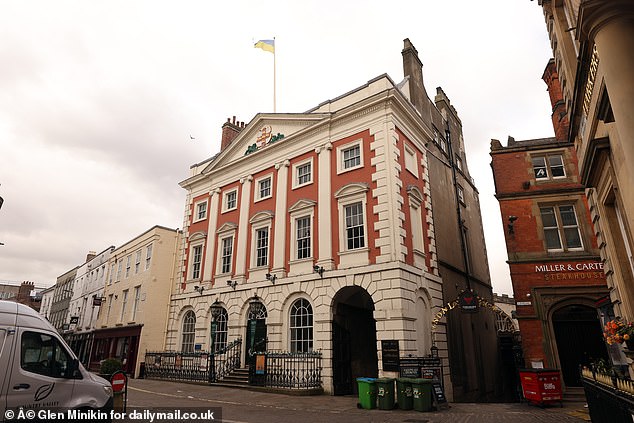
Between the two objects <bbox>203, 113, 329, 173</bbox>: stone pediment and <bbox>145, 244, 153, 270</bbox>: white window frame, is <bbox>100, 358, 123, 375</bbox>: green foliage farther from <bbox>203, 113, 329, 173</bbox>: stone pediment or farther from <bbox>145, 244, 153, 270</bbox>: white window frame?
<bbox>145, 244, 153, 270</bbox>: white window frame

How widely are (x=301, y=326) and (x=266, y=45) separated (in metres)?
17.7

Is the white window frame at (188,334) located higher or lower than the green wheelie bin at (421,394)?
higher

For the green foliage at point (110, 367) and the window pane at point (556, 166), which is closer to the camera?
the green foliage at point (110, 367)

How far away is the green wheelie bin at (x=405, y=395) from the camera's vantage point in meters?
12.0

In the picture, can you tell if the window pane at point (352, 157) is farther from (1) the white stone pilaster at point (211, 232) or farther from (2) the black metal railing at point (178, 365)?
(2) the black metal railing at point (178, 365)

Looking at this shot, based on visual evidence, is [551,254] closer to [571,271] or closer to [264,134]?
[571,271]

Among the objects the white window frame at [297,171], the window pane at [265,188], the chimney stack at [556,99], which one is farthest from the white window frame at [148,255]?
the chimney stack at [556,99]

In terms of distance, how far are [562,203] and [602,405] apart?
13.1m

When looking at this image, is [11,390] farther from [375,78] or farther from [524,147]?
[524,147]

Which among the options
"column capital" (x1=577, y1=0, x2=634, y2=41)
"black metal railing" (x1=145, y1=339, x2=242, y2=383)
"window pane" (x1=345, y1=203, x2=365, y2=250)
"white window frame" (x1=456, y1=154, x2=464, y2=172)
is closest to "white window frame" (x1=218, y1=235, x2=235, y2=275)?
"black metal railing" (x1=145, y1=339, x2=242, y2=383)

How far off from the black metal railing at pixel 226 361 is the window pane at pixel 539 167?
1678cm

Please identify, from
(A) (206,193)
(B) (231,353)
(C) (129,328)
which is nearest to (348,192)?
(B) (231,353)

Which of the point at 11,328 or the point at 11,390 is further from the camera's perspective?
the point at 11,328

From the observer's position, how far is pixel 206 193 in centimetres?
2592
